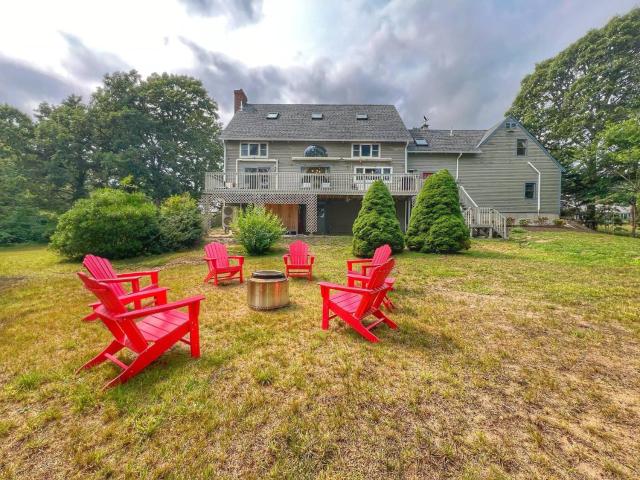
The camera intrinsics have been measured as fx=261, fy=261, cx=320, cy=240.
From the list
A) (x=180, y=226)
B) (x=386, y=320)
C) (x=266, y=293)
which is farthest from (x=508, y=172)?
(x=180, y=226)

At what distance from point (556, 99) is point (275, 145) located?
87.9ft

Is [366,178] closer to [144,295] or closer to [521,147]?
[521,147]

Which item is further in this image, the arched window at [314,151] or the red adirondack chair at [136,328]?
the arched window at [314,151]

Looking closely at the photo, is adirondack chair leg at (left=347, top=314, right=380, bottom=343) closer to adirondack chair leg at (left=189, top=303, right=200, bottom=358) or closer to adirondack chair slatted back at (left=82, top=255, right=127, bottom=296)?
adirondack chair leg at (left=189, top=303, right=200, bottom=358)

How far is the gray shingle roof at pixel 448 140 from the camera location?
18.4 m

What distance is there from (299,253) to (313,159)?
40.5ft

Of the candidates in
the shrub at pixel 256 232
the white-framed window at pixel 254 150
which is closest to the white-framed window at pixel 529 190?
the white-framed window at pixel 254 150

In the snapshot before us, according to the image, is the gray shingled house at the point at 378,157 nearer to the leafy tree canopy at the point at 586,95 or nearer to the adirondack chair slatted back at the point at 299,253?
Answer: the leafy tree canopy at the point at 586,95

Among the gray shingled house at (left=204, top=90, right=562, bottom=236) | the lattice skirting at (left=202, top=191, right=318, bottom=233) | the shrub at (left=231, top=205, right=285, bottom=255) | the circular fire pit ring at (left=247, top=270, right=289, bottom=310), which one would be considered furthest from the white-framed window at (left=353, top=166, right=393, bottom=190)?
the circular fire pit ring at (left=247, top=270, right=289, bottom=310)

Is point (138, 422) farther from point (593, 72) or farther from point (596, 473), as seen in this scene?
point (593, 72)

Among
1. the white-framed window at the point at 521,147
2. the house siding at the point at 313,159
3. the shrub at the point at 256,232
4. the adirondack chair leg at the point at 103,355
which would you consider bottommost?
the adirondack chair leg at the point at 103,355

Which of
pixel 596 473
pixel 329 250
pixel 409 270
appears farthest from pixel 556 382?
pixel 329 250

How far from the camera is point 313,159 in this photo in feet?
57.8

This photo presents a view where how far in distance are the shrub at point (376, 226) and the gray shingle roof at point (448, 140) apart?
35.9 feet
